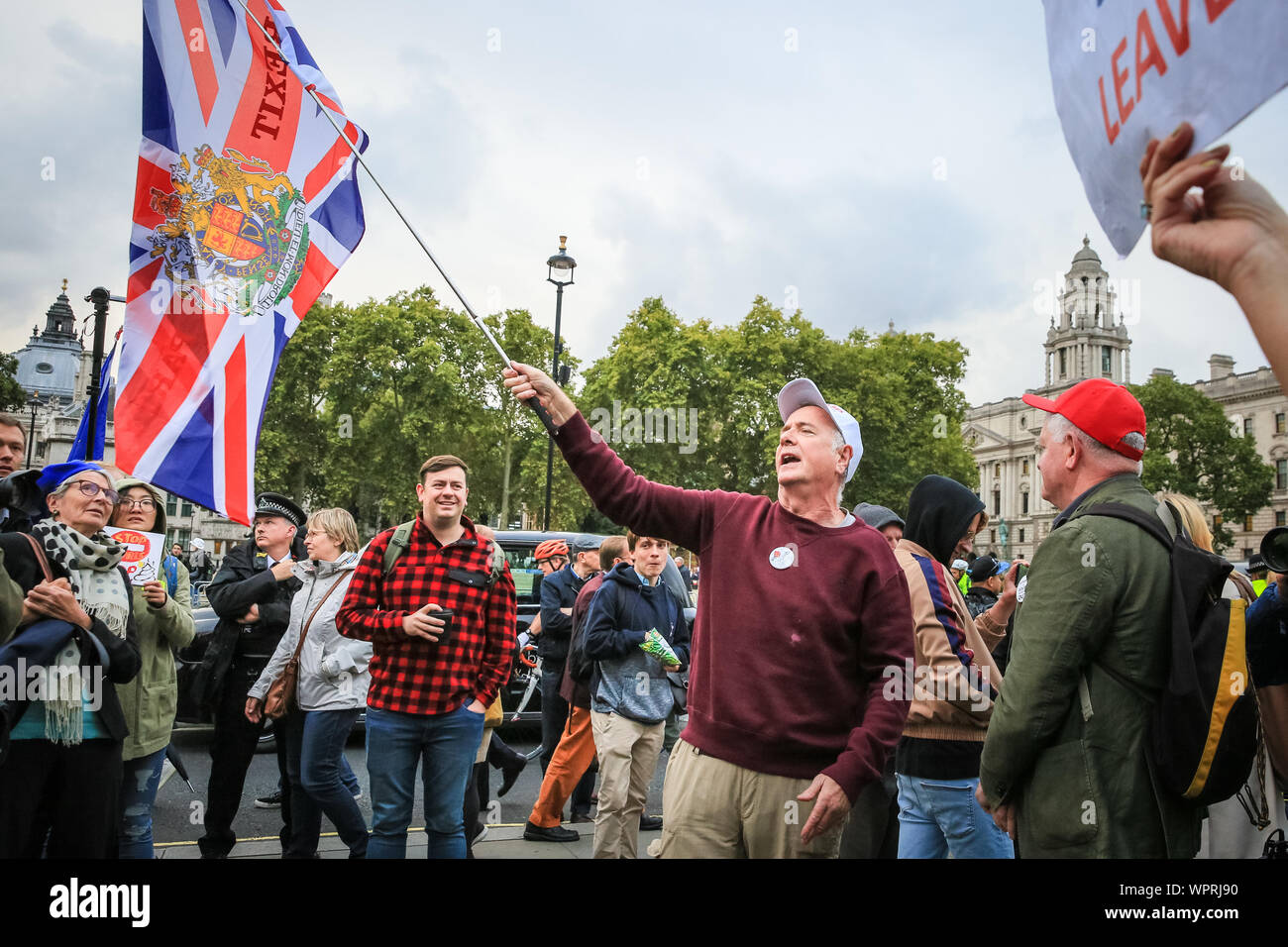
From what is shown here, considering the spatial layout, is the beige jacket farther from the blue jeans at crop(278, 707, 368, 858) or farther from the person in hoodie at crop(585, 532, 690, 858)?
the blue jeans at crop(278, 707, 368, 858)

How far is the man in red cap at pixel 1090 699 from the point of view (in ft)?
7.77

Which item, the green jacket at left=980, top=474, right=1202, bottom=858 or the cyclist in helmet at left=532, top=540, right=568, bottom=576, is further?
the cyclist in helmet at left=532, top=540, right=568, bottom=576

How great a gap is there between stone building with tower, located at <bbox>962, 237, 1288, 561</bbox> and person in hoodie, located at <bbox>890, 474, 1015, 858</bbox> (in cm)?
7261

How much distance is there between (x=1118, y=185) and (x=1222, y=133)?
320 millimetres

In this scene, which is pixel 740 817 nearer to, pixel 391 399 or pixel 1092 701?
pixel 1092 701

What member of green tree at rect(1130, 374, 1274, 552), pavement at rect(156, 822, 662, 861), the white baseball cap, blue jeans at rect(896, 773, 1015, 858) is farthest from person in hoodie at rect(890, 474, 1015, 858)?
green tree at rect(1130, 374, 1274, 552)

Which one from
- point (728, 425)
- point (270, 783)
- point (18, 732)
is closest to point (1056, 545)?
point (18, 732)

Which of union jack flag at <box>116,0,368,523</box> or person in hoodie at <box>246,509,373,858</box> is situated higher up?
union jack flag at <box>116,0,368,523</box>

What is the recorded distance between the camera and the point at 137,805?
166 inches

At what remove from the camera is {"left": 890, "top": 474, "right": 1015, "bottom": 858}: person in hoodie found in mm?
3504

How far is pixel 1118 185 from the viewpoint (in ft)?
5.24

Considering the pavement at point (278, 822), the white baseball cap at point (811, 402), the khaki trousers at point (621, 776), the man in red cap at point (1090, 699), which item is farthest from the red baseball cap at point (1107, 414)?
the pavement at point (278, 822)

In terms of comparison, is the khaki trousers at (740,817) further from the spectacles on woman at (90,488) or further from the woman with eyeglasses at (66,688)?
the spectacles on woman at (90,488)
